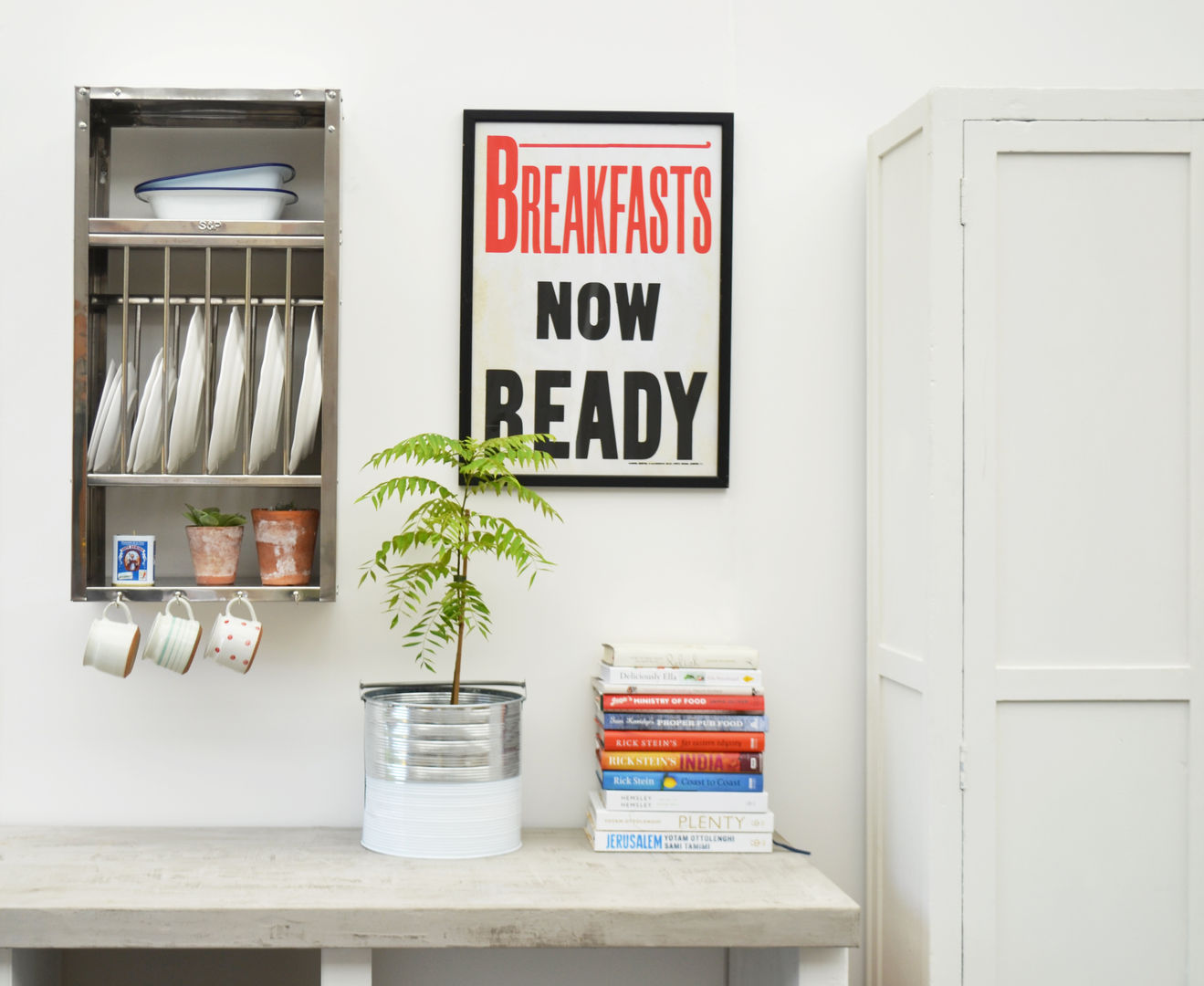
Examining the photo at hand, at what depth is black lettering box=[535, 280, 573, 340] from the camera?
192cm

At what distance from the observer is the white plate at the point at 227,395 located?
1755 mm

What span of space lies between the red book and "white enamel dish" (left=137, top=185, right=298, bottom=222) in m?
1.01

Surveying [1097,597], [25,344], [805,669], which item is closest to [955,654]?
[1097,597]

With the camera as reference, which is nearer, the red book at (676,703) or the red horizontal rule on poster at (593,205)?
the red book at (676,703)

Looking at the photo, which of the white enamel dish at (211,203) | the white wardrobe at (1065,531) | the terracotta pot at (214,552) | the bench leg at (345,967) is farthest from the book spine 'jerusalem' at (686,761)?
the white enamel dish at (211,203)

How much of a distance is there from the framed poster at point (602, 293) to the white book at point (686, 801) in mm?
545

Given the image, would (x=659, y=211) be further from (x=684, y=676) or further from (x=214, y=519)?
(x=214, y=519)

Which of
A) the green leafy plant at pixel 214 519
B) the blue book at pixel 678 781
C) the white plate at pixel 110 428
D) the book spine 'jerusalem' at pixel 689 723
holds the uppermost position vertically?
the white plate at pixel 110 428

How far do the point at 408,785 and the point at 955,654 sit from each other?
0.87 metres

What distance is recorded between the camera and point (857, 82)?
1956mm

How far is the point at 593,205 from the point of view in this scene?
193cm

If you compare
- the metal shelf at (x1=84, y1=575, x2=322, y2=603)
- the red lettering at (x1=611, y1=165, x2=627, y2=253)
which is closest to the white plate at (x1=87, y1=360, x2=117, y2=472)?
the metal shelf at (x1=84, y1=575, x2=322, y2=603)

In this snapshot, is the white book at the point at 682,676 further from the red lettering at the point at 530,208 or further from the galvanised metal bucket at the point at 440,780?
the red lettering at the point at 530,208

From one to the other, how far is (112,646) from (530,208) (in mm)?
1038
